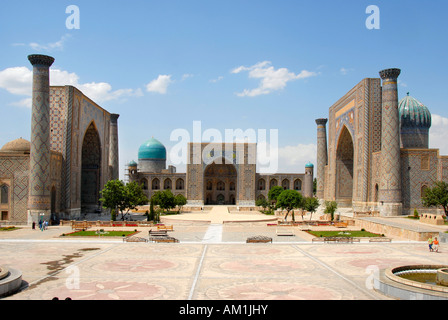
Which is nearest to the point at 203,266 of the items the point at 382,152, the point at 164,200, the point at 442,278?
the point at 442,278

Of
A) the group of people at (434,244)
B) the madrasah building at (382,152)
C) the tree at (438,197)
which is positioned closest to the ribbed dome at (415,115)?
the madrasah building at (382,152)

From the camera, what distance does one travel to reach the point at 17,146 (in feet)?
93.2

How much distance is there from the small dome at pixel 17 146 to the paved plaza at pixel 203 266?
11.0m

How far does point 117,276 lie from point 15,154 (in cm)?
1828

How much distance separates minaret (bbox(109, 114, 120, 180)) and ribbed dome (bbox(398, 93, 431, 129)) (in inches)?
1051

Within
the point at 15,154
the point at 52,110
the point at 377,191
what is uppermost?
the point at 52,110

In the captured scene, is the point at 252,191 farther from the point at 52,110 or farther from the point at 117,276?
the point at 117,276

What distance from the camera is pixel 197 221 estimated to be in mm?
27781

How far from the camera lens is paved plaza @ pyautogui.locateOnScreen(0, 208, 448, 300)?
8688 mm

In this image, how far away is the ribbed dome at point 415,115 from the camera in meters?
35.2

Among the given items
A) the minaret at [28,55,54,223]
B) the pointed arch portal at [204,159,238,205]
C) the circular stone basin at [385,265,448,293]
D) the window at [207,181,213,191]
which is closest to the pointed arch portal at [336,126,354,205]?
the pointed arch portal at [204,159,238,205]

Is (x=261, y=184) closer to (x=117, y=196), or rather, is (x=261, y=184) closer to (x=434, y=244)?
Answer: (x=117, y=196)

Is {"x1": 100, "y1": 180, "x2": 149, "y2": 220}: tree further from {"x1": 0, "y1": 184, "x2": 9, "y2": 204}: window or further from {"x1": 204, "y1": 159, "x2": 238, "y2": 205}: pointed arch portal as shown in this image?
{"x1": 204, "y1": 159, "x2": 238, "y2": 205}: pointed arch portal
